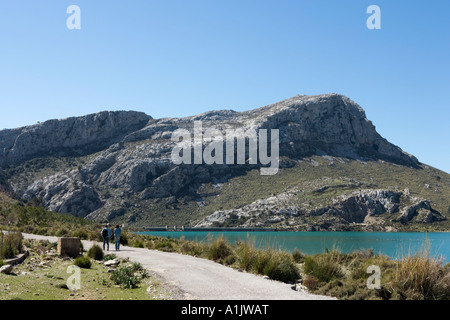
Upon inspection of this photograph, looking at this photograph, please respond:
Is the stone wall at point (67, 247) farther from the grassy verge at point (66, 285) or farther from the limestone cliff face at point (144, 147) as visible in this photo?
the limestone cliff face at point (144, 147)

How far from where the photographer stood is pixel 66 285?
1248 centimetres

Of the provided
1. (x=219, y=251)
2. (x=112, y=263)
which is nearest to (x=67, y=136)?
(x=219, y=251)

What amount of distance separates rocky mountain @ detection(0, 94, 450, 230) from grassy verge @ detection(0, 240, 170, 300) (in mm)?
104837

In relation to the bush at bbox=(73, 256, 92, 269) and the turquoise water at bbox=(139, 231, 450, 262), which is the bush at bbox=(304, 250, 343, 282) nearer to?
the turquoise water at bbox=(139, 231, 450, 262)

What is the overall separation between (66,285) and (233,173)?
139544 millimetres

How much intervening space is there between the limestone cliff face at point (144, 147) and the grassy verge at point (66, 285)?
119326mm

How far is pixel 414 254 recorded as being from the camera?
11883 mm

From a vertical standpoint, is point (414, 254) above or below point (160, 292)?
Result: above

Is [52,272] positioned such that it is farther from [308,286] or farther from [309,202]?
[309,202]

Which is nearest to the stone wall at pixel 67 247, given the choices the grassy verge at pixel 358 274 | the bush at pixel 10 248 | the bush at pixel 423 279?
the bush at pixel 10 248

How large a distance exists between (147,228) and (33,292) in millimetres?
107050

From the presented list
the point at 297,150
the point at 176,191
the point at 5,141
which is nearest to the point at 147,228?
the point at 176,191

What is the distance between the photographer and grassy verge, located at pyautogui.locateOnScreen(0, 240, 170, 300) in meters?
10.9

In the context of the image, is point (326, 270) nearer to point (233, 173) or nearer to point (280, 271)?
point (280, 271)
